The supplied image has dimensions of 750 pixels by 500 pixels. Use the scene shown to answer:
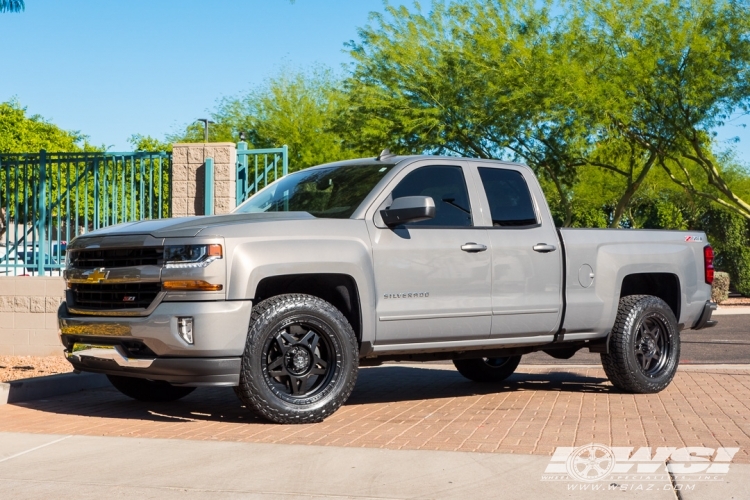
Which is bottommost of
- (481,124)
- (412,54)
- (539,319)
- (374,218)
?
(539,319)

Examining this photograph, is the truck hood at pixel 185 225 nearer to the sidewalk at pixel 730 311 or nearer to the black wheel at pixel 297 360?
the black wheel at pixel 297 360

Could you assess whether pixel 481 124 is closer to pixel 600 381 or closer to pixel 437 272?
pixel 600 381

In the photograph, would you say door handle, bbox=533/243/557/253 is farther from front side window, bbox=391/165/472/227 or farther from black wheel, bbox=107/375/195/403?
black wheel, bbox=107/375/195/403

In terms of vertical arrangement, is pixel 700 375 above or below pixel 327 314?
below

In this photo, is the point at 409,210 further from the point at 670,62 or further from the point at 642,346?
the point at 670,62

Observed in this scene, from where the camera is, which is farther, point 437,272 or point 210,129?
point 210,129

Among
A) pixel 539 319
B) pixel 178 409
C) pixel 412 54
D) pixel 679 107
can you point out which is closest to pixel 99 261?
pixel 178 409

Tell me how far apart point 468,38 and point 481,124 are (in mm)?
2697

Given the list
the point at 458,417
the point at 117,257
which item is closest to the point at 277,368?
the point at 117,257

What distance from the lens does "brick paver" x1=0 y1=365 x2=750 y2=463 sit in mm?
7070

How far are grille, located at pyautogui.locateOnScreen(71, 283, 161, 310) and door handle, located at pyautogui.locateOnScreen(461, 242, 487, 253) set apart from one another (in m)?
2.54

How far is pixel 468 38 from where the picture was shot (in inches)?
1180

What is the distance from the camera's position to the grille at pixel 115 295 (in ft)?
24.3

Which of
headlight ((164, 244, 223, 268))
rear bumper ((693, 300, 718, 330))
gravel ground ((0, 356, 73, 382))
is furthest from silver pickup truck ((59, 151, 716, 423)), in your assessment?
gravel ground ((0, 356, 73, 382))
